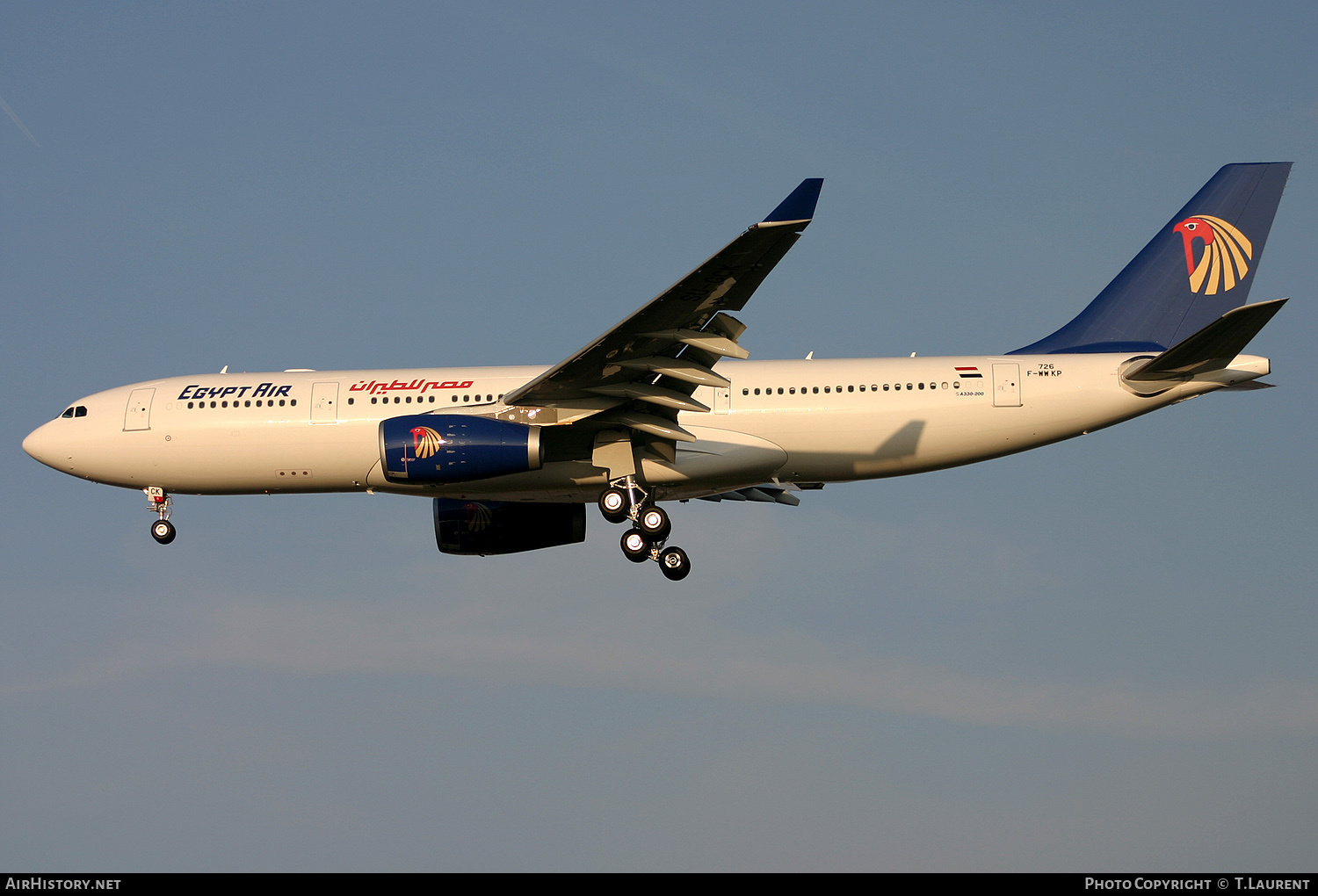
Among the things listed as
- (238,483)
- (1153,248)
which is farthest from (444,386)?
(1153,248)

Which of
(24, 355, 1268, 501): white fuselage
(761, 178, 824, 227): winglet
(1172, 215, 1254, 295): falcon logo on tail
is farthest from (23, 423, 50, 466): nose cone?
(1172, 215, 1254, 295): falcon logo on tail

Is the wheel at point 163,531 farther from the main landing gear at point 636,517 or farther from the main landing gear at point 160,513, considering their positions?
the main landing gear at point 636,517

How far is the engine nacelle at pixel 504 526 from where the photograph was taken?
29.2 meters

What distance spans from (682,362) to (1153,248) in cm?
1240

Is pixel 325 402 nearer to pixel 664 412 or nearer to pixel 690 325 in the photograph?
pixel 664 412

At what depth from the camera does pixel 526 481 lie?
25516mm

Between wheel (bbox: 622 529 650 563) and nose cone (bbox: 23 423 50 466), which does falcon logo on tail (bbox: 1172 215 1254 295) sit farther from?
nose cone (bbox: 23 423 50 466)

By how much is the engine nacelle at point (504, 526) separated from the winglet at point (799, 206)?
38.3ft

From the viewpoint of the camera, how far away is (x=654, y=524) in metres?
25.7

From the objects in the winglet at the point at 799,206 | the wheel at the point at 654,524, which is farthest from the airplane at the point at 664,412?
the winglet at the point at 799,206
